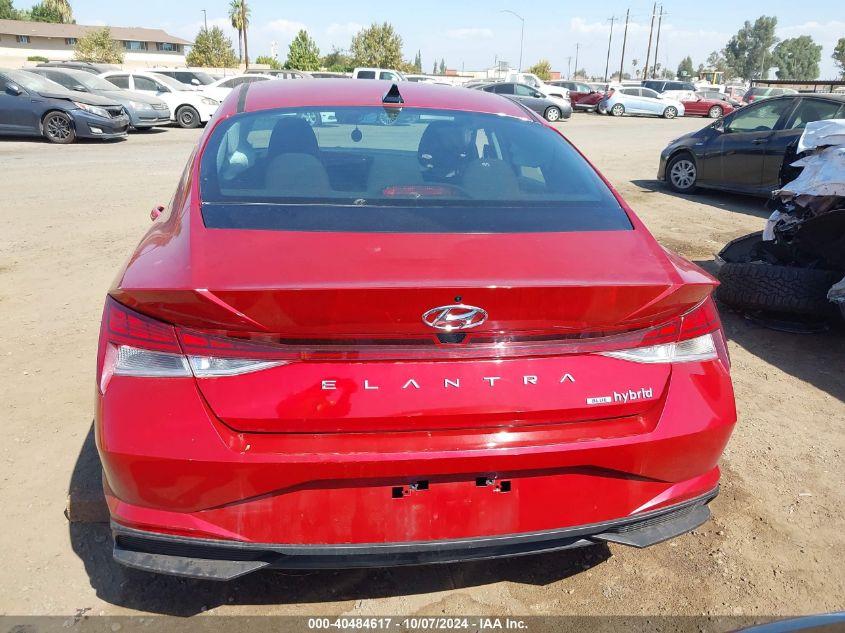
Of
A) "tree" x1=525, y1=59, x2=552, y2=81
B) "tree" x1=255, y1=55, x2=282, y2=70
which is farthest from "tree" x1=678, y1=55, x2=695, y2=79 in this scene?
"tree" x1=255, y1=55, x2=282, y2=70

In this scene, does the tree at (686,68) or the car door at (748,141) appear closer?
the car door at (748,141)

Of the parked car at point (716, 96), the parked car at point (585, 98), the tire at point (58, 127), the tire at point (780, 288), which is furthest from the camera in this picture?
the parked car at point (716, 96)

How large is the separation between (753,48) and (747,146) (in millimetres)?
131492

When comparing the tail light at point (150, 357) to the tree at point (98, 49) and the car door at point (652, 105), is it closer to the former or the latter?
the car door at point (652, 105)

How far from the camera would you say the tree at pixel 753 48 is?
390 ft

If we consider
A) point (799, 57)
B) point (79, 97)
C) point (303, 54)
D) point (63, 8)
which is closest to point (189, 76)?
point (79, 97)

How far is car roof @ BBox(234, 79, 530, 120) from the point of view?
3.12m

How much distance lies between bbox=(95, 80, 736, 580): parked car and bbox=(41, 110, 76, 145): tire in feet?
50.2

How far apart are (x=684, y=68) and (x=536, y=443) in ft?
513

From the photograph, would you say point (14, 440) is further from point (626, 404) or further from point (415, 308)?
point (626, 404)

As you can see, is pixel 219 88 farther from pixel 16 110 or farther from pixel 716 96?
pixel 716 96

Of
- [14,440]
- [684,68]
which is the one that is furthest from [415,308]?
[684,68]

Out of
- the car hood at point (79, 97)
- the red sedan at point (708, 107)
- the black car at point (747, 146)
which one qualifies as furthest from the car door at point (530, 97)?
the black car at point (747, 146)

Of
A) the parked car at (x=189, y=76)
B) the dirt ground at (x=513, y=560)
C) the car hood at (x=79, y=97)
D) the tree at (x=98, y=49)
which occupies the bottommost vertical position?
the dirt ground at (x=513, y=560)
